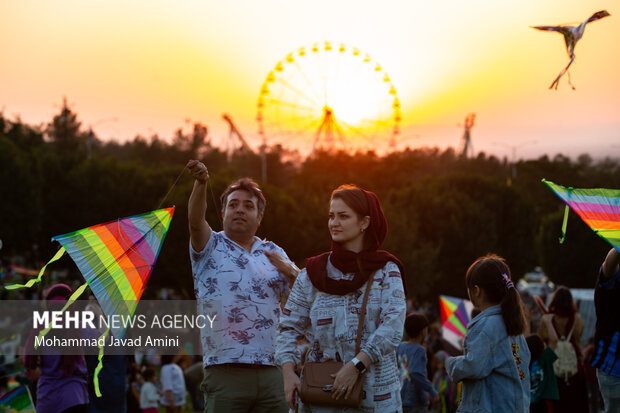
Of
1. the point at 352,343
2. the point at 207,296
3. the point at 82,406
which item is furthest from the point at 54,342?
the point at 352,343

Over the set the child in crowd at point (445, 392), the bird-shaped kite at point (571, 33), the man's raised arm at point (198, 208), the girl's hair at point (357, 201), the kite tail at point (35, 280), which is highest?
the bird-shaped kite at point (571, 33)

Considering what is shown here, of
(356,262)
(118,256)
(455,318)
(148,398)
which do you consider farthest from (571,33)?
(148,398)

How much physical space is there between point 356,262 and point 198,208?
1.27 m

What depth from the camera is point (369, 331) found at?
3.87 m

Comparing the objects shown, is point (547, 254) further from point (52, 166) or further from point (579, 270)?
point (52, 166)

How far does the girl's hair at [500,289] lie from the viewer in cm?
475

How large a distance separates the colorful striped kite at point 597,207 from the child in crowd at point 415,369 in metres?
2.16

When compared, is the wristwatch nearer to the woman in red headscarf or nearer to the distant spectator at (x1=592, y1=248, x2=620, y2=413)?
the woman in red headscarf

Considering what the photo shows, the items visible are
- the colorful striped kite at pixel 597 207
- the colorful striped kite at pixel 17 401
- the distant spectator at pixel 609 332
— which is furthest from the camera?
the colorful striped kite at pixel 17 401

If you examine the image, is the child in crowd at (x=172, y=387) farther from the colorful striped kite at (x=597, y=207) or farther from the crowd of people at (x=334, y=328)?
the colorful striped kite at (x=597, y=207)

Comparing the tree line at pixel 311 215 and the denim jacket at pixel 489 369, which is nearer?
the denim jacket at pixel 489 369

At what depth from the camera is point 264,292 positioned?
5.02m

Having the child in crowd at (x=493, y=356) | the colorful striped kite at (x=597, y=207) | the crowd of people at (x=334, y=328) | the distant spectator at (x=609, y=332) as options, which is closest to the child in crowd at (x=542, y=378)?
the crowd of people at (x=334, y=328)

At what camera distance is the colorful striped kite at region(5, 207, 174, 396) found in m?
5.09
